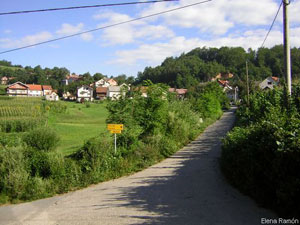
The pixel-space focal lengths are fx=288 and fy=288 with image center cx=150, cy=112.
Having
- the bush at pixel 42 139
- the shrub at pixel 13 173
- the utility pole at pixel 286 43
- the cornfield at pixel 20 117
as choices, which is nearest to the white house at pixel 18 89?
the cornfield at pixel 20 117

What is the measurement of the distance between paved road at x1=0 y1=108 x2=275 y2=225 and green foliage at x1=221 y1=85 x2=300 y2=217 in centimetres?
34

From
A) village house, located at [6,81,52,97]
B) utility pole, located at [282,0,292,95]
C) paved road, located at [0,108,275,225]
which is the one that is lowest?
paved road, located at [0,108,275,225]

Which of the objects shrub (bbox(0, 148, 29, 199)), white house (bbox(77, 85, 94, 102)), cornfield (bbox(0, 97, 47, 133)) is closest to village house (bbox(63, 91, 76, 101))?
white house (bbox(77, 85, 94, 102))

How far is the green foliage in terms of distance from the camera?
4957mm

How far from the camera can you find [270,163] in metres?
5.75

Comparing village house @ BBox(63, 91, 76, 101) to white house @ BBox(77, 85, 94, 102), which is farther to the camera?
white house @ BBox(77, 85, 94, 102)

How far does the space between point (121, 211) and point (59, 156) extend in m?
4.69

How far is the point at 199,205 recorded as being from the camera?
21.6ft

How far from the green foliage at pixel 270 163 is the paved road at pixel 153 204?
0.34 metres

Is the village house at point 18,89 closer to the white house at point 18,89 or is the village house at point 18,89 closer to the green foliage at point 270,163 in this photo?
the white house at point 18,89

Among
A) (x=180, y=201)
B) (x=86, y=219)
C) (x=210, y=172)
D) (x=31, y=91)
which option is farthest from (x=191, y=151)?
(x=31, y=91)

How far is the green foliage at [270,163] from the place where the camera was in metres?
4.96

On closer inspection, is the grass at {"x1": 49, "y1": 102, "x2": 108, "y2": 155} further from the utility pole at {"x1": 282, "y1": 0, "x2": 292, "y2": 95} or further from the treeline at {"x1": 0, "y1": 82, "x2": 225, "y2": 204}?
the utility pole at {"x1": 282, "y1": 0, "x2": 292, "y2": 95}

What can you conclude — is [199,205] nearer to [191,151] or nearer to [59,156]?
[59,156]
